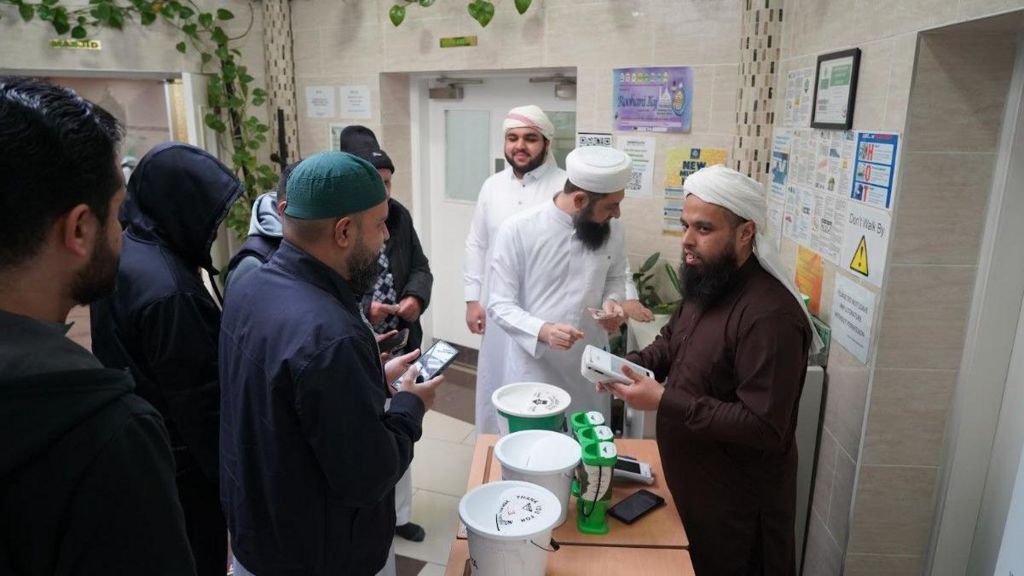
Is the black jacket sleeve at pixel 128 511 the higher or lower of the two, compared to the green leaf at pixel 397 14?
lower

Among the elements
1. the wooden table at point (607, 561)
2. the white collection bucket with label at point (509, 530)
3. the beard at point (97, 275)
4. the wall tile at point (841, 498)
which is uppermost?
the beard at point (97, 275)

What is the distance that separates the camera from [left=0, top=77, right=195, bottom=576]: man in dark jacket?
673 millimetres

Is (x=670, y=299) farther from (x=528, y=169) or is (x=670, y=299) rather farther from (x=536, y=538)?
(x=536, y=538)

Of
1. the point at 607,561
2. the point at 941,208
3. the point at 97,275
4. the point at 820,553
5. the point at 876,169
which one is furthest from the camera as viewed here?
the point at 820,553

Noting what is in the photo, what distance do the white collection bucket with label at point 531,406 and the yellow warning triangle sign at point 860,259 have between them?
103 centimetres

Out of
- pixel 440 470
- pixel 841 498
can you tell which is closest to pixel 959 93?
pixel 841 498

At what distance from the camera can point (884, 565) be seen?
82.2 inches

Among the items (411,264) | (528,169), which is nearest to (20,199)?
(411,264)

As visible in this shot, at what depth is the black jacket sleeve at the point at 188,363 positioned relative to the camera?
152 cm

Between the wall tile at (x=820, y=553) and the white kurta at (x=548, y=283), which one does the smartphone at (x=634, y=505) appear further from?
the wall tile at (x=820, y=553)

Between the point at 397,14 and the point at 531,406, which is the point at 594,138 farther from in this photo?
the point at 531,406

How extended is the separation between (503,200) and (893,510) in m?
1.92

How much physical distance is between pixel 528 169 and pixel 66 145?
239 cm

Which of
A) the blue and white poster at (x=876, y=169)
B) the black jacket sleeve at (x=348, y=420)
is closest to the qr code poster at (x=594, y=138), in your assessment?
the blue and white poster at (x=876, y=169)
